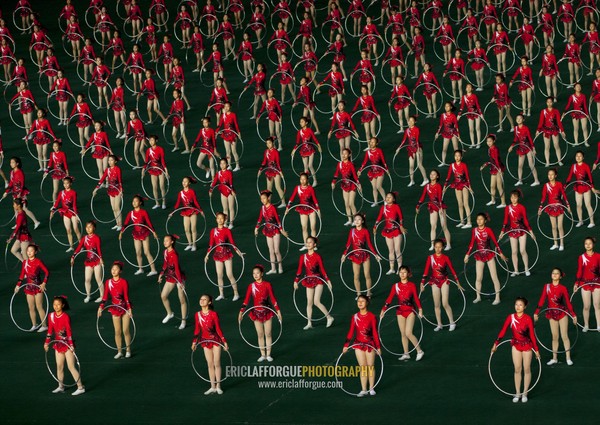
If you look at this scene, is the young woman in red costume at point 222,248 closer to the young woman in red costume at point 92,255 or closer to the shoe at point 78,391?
the young woman in red costume at point 92,255

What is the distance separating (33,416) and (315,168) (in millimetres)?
12188

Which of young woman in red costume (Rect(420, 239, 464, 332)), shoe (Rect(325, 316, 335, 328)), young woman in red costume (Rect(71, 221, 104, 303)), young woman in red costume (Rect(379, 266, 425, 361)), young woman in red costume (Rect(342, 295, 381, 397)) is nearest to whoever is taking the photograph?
young woman in red costume (Rect(342, 295, 381, 397))

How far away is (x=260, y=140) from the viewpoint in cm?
3381

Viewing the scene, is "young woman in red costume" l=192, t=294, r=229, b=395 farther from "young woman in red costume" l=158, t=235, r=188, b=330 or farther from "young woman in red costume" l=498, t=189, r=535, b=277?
→ "young woman in red costume" l=498, t=189, r=535, b=277

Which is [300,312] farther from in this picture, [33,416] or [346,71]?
[346,71]

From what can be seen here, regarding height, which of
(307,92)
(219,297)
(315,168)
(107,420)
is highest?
(307,92)

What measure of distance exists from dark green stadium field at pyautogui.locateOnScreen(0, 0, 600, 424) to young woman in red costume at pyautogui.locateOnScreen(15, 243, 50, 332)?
1.26ft

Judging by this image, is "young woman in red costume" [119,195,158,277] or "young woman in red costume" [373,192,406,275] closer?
"young woman in red costume" [373,192,406,275]

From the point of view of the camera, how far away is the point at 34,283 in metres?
24.1

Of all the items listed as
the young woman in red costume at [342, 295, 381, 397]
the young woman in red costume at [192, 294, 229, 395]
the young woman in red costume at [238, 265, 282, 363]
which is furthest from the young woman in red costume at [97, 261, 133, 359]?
the young woman in red costume at [342, 295, 381, 397]

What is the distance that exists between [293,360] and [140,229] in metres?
5.04

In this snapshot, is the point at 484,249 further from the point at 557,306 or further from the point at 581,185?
the point at 581,185

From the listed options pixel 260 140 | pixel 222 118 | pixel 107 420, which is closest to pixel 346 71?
pixel 260 140

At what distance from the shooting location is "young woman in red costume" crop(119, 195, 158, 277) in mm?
25938
